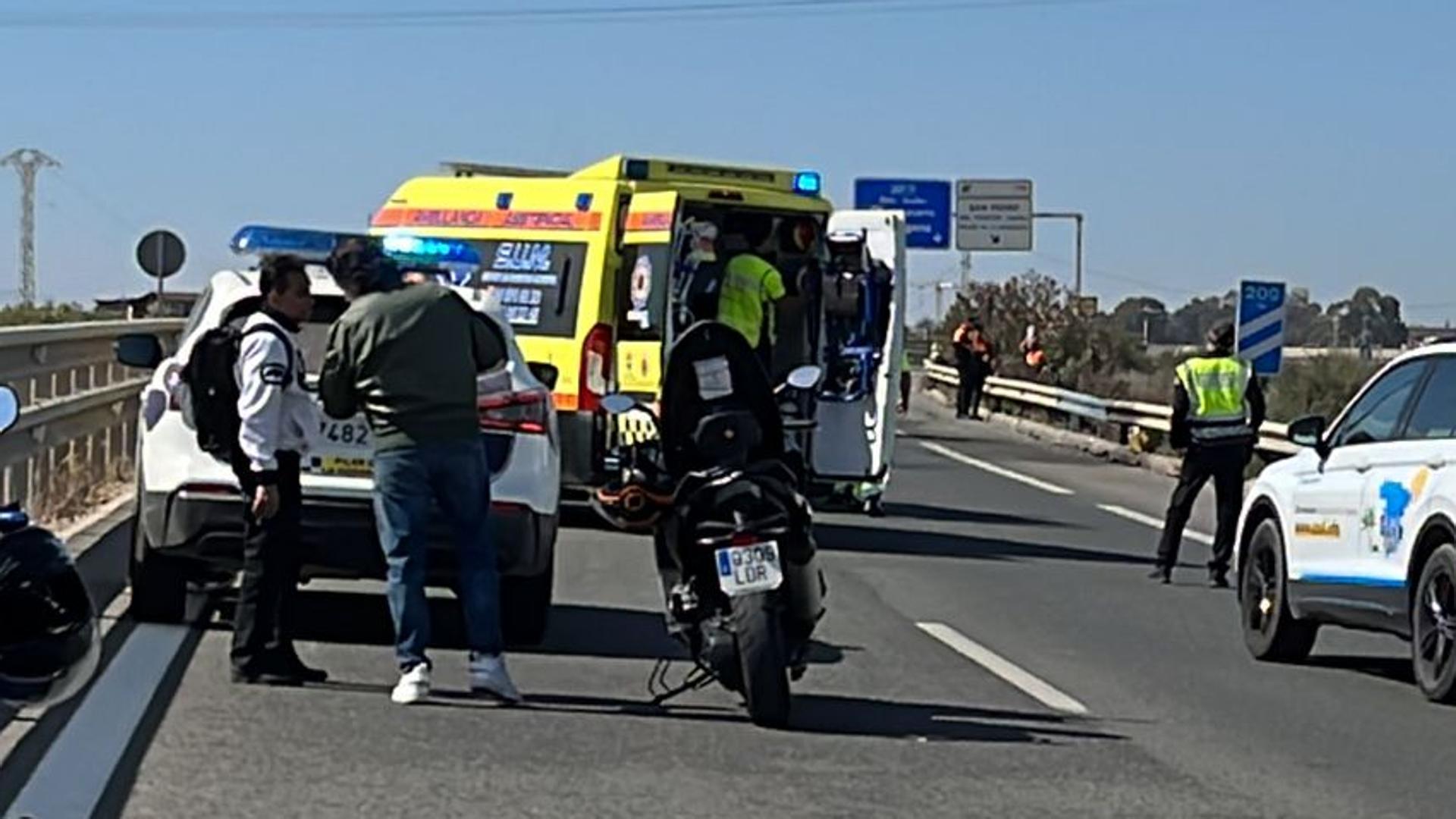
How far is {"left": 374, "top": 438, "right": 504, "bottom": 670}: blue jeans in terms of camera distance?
986 cm

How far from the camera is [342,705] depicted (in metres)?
9.80

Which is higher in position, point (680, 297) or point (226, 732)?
point (680, 297)

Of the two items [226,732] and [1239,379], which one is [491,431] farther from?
[1239,379]

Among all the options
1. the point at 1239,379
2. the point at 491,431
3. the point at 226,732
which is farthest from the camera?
the point at 1239,379

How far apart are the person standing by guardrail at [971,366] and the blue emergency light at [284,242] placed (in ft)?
100

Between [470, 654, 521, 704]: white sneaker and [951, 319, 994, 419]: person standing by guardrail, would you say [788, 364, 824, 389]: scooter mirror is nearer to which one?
[470, 654, 521, 704]: white sneaker

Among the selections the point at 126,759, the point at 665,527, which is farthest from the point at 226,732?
the point at 665,527

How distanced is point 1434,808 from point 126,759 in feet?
14.3

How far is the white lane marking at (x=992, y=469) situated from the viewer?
26484mm

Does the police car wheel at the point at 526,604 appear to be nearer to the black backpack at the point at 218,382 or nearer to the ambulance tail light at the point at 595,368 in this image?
the black backpack at the point at 218,382

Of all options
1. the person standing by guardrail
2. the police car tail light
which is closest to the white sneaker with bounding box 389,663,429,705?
the police car tail light

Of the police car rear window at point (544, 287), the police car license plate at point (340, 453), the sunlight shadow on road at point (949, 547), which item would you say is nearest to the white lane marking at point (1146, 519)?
the sunlight shadow on road at point (949, 547)

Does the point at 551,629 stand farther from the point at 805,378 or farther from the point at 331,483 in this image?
the point at 805,378

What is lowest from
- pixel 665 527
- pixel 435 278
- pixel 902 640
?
pixel 902 640
